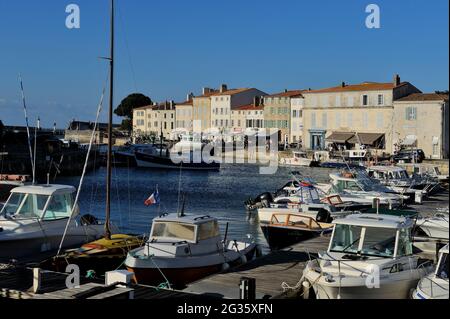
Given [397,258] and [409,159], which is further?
[409,159]

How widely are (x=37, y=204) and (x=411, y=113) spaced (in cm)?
6634

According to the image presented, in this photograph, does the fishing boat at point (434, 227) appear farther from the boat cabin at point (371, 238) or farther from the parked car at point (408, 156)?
the parked car at point (408, 156)

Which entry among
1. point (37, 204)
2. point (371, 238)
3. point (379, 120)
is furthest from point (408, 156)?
point (371, 238)

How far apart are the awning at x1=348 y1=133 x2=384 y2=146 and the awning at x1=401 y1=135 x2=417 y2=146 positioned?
4.79m

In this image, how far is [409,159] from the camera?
242ft

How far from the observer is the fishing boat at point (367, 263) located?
1427 centimetres

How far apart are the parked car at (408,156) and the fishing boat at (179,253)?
56.8m

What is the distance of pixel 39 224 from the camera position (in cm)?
2148

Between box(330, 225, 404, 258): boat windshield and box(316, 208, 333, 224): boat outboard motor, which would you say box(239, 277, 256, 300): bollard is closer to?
box(330, 225, 404, 258): boat windshield

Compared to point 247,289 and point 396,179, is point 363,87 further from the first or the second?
point 247,289

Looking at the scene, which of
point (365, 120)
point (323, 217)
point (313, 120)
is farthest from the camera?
point (313, 120)

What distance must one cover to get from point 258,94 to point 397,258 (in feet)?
378
